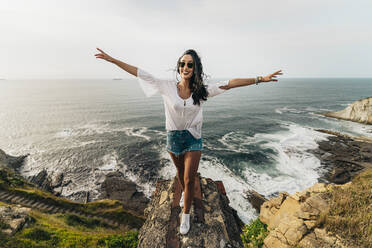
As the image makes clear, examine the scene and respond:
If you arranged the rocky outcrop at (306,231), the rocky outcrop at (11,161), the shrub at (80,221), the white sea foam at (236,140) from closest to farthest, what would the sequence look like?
1. the rocky outcrop at (306,231)
2. the shrub at (80,221)
3. the rocky outcrop at (11,161)
4. the white sea foam at (236,140)

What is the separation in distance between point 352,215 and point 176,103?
7284 mm

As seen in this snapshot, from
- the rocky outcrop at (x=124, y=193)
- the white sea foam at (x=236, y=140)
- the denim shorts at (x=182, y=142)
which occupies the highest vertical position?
the denim shorts at (x=182, y=142)

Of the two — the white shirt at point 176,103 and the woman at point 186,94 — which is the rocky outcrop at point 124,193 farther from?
the white shirt at point 176,103

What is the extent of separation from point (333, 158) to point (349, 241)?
2168cm

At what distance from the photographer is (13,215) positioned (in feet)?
26.7

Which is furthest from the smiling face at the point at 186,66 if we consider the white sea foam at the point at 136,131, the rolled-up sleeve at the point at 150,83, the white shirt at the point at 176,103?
the white sea foam at the point at 136,131

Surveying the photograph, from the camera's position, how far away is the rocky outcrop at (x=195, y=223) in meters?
3.29

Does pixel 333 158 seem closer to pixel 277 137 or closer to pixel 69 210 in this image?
pixel 277 137

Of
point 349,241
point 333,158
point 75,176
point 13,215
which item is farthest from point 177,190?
point 333,158

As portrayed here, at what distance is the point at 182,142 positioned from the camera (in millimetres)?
2998

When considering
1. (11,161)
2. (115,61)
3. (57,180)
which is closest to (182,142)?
(115,61)

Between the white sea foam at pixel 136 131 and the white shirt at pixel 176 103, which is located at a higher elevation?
the white shirt at pixel 176 103

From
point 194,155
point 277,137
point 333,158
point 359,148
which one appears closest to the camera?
point 194,155

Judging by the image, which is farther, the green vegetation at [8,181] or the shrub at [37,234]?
the green vegetation at [8,181]
